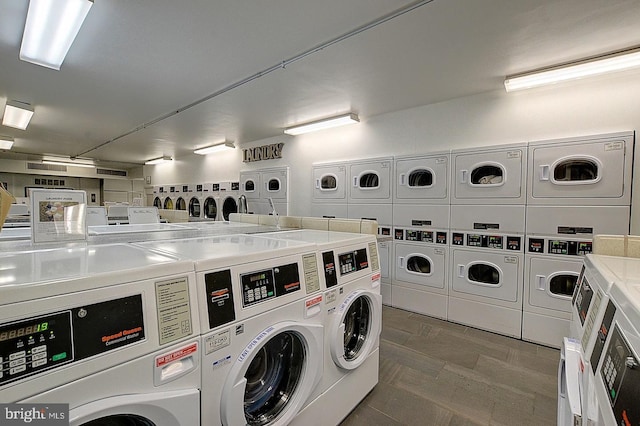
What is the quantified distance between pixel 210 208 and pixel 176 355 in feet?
20.4

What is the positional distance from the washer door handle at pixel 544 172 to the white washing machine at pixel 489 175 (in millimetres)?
137

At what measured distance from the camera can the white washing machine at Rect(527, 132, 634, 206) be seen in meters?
2.46

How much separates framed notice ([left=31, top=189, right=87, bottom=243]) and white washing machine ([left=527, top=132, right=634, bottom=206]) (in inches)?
144

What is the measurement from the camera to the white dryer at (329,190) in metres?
4.28

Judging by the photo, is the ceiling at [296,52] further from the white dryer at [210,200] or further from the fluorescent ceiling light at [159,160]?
the fluorescent ceiling light at [159,160]

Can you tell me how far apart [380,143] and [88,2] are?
3.25 metres

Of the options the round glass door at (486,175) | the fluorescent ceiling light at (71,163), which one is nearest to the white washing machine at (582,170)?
the round glass door at (486,175)

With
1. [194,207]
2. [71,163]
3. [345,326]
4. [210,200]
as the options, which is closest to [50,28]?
[345,326]

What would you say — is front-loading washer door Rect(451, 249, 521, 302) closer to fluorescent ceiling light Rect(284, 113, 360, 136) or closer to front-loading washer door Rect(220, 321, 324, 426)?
fluorescent ceiling light Rect(284, 113, 360, 136)

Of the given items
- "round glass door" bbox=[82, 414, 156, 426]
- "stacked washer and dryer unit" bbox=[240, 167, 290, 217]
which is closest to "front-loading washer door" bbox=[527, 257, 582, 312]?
"round glass door" bbox=[82, 414, 156, 426]

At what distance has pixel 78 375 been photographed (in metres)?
0.74

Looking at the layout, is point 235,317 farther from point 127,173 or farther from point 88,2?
Answer: point 127,173

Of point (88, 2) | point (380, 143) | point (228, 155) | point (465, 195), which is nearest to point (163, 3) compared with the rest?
point (88, 2)

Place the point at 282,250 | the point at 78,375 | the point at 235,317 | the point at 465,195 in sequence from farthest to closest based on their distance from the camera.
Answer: the point at 465,195 < the point at 282,250 < the point at 235,317 < the point at 78,375
